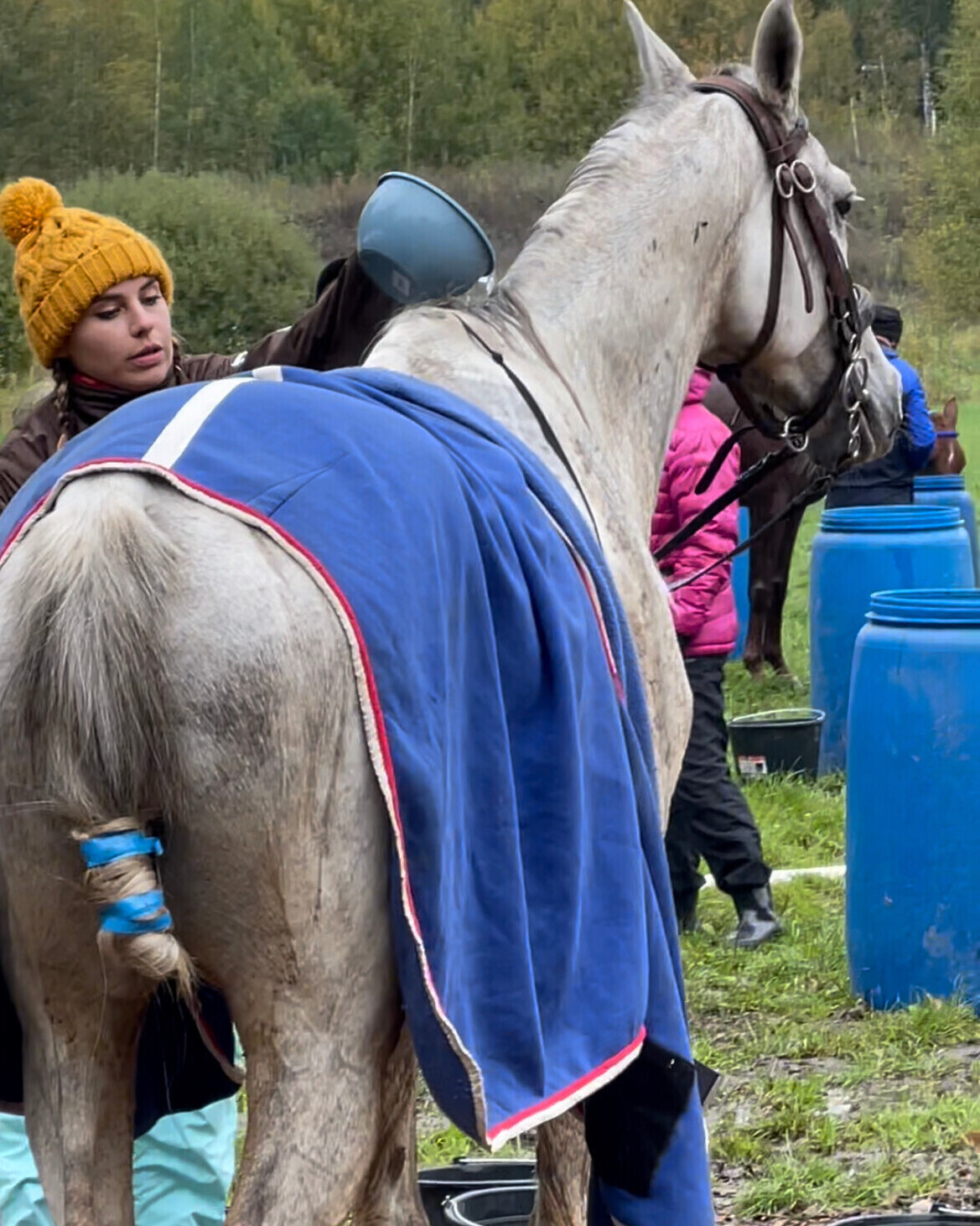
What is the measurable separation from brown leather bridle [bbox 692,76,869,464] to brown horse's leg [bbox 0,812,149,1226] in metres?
2.02

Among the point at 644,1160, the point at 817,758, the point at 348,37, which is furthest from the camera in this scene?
the point at 348,37

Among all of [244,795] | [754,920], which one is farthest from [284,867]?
[754,920]

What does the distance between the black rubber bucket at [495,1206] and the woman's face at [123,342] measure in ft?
5.50

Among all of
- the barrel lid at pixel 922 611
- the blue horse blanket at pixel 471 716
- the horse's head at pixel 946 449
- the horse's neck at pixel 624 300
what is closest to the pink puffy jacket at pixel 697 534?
the barrel lid at pixel 922 611

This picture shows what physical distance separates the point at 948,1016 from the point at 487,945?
3.05 meters

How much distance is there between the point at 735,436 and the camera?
385 cm

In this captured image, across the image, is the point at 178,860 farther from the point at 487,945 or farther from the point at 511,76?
the point at 511,76

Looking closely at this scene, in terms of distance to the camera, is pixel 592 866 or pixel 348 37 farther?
pixel 348 37

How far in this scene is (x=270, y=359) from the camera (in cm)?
386

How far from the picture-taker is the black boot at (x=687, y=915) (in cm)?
590

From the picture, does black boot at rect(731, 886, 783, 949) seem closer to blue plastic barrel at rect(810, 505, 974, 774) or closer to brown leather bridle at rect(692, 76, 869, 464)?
blue plastic barrel at rect(810, 505, 974, 774)

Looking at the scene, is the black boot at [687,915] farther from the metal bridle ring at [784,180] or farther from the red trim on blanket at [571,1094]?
the red trim on blanket at [571,1094]

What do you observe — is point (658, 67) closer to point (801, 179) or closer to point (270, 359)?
point (801, 179)

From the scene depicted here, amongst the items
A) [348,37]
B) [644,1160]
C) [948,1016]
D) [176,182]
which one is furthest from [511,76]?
[644,1160]
